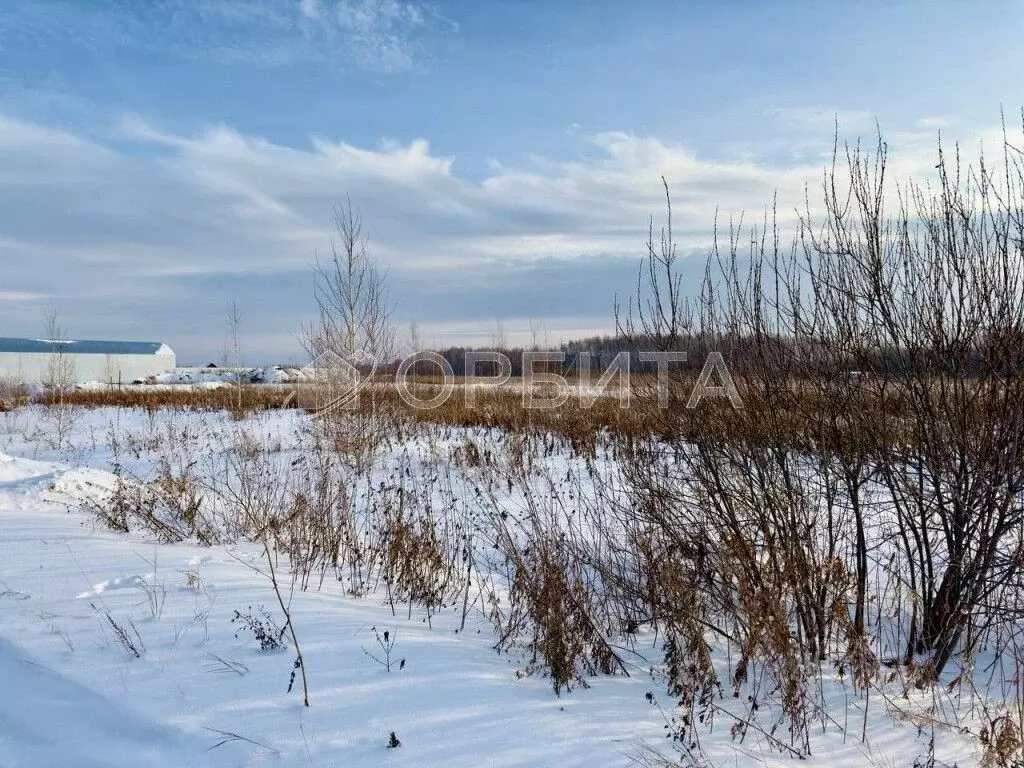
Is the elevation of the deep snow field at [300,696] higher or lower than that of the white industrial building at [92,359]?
lower

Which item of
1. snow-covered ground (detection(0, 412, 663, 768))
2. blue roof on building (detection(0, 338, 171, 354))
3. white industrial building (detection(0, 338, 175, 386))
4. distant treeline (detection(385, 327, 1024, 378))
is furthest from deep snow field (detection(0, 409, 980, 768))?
blue roof on building (detection(0, 338, 171, 354))

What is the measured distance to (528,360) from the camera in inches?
926

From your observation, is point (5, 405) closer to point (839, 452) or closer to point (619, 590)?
point (619, 590)

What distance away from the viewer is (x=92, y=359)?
138 ft

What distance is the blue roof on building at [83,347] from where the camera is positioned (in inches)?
1606

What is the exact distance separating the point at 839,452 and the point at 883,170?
1.77m

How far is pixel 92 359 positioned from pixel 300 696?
156 ft

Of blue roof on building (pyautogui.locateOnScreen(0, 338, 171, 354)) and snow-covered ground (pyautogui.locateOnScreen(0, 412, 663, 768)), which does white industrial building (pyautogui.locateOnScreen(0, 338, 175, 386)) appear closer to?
blue roof on building (pyautogui.locateOnScreen(0, 338, 171, 354))

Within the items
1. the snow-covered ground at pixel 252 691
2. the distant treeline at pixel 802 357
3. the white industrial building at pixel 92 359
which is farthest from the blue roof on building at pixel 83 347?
the distant treeline at pixel 802 357

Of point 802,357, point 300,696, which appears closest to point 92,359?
point 300,696

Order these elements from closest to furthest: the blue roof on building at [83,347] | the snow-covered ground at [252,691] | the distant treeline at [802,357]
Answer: the snow-covered ground at [252,691], the distant treeline at [802,357], the blue roof on building at [83,347]

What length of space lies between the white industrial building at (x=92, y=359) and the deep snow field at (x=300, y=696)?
36.1 m

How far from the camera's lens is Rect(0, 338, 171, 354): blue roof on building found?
40781mm

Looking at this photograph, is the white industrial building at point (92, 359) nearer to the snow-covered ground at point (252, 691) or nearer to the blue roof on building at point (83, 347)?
the blue roof on building at point (83, 347)
